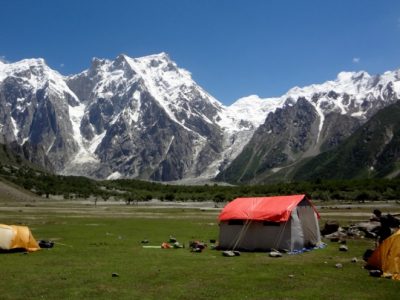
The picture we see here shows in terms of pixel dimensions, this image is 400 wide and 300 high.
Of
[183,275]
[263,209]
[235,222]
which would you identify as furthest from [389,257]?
[235,222]

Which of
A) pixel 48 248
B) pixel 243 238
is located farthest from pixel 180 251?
pixel 48 248

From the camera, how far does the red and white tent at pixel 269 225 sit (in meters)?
41.0

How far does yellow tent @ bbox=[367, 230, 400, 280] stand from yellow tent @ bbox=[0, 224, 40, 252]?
26.8 metres

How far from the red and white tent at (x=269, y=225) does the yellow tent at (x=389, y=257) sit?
11106mm

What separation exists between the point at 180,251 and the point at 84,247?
9.51m

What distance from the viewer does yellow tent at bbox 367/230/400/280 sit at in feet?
92.4

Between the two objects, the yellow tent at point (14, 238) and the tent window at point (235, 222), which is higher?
the tent window at point (235, 222)

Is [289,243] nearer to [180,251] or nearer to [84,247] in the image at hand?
[180,251]

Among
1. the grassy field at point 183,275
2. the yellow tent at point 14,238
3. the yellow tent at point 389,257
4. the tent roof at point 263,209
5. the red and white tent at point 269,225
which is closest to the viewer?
the grassy field at point 183,275

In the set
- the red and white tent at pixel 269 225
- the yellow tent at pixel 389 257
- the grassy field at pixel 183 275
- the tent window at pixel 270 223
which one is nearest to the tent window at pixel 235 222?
the red and white tent at pixel 269 225

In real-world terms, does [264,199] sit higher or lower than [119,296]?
higher

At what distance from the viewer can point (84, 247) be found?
4475 centimetres

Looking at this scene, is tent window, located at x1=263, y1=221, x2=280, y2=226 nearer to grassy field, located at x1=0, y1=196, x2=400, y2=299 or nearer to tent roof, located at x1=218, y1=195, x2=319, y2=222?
tent roof, located at x1=218, y1=195, x2=319, y2=222

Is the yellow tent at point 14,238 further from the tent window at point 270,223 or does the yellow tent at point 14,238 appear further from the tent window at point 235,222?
the tent window at point 270,223
